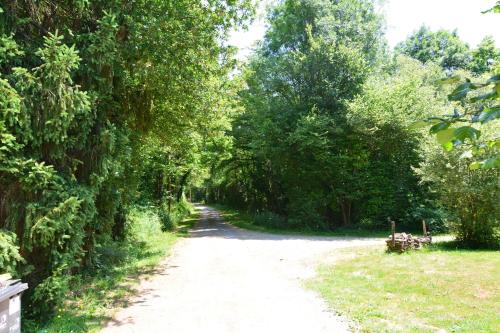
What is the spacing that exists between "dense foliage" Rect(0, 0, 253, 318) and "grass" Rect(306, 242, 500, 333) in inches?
191

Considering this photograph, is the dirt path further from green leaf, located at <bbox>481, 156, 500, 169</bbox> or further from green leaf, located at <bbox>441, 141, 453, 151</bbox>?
green leaf, located at <bbox>441, 141, 453, 151</bbox>

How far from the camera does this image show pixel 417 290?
8.09 meters

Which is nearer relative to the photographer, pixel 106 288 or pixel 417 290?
pixel 417 290

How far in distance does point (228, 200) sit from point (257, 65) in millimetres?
28482

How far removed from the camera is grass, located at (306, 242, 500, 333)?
6.18m

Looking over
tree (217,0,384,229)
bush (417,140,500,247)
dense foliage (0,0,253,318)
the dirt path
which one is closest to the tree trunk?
tree (217,0,384,229)

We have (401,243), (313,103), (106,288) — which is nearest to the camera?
(106,288)

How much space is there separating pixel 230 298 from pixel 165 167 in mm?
16729

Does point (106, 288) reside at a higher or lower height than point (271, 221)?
lower

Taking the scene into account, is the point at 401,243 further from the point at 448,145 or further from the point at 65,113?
the point at 448,145

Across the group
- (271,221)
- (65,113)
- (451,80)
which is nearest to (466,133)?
(451,80)

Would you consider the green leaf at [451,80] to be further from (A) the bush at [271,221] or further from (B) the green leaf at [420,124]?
(A) the bush at [271,221]

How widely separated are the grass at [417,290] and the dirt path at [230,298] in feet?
1.90

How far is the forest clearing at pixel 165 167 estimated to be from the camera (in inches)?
223
